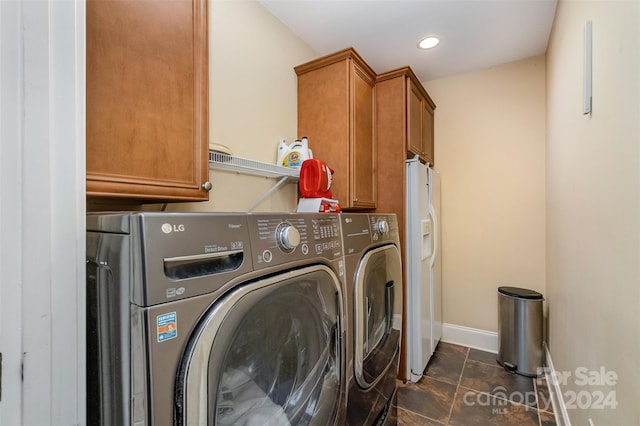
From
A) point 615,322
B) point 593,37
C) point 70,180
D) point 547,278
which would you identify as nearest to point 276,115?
point 70,180

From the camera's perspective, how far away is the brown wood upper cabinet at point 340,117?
1.94 m

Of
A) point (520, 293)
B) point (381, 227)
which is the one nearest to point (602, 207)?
point (381, 227)

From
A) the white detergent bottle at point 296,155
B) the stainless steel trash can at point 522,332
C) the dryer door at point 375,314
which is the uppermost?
the white detergent bottle at point 296,155

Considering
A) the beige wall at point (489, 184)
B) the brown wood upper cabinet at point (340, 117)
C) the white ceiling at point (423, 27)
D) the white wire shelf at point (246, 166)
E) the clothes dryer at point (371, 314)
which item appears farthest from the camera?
the beige wall at point (489, 184)

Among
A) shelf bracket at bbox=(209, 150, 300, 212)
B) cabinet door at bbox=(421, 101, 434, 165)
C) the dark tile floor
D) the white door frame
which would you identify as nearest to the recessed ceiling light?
cabinet door at bbox=(421, 101, 434, 165)

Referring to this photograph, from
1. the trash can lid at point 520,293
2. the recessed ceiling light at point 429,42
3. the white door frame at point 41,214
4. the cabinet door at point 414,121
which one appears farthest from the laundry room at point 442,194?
the recessed ceiling light at point 429,42

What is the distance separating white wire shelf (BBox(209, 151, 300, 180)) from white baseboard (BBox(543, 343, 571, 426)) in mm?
2045

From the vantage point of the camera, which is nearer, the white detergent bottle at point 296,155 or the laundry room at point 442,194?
the laundry room at point 442,194

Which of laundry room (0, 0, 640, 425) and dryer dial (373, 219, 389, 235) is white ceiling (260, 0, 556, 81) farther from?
dryer dial (373, 219, 389, 235)

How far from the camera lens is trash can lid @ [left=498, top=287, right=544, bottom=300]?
7.39 ft

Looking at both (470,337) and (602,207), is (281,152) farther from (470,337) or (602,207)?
(470,337)

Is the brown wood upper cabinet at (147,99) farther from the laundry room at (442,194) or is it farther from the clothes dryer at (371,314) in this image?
the clothes dryer at (371,314)

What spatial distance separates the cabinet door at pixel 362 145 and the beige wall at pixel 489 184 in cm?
109

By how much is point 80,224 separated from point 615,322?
1.56 meters
